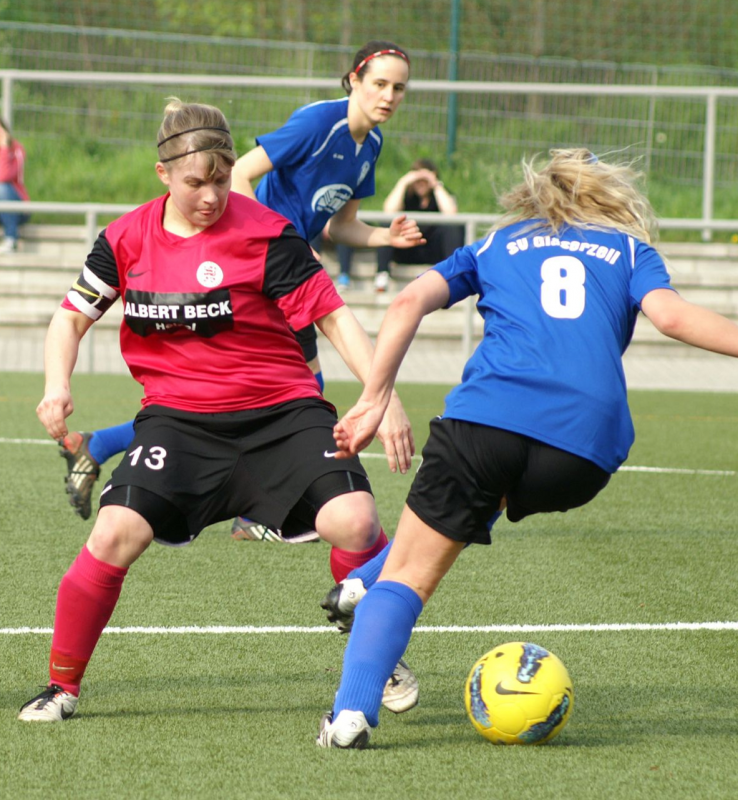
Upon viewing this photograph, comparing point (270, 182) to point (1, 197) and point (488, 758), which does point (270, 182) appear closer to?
point (488, 758)

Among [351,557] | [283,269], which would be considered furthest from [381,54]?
[351,557]

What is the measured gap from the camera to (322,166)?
6.05 metres

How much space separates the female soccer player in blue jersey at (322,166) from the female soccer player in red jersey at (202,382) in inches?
74.4

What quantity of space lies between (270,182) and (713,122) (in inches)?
437

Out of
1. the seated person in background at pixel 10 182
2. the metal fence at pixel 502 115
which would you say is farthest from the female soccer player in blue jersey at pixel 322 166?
the metal fence at pixel 502 115

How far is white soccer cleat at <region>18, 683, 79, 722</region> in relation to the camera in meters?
3.56

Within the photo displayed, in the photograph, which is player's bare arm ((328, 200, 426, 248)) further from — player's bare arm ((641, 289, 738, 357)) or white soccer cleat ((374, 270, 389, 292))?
white soccer cleat ((374, 270, 389, 292))

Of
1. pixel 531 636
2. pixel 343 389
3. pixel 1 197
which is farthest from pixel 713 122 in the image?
pixel 531 636

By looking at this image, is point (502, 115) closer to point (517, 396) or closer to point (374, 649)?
point (517, 396)

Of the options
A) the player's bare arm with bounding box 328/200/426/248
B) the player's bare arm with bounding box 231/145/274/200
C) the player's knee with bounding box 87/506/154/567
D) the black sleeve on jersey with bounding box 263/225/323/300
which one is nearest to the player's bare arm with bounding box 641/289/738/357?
the black sleeve on jersey with bounding box 263/225/323/300

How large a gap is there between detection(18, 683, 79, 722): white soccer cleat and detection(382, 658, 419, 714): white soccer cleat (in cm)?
86

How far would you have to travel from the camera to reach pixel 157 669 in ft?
13.4

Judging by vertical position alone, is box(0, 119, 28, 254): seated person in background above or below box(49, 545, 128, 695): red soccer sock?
above

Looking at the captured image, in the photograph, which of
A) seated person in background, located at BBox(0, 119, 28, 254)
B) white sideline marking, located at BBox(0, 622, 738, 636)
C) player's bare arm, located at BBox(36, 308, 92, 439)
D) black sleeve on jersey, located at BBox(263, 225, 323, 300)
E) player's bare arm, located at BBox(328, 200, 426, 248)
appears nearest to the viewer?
player's bare arm, located at BBox(36, 308, 92, 439)
